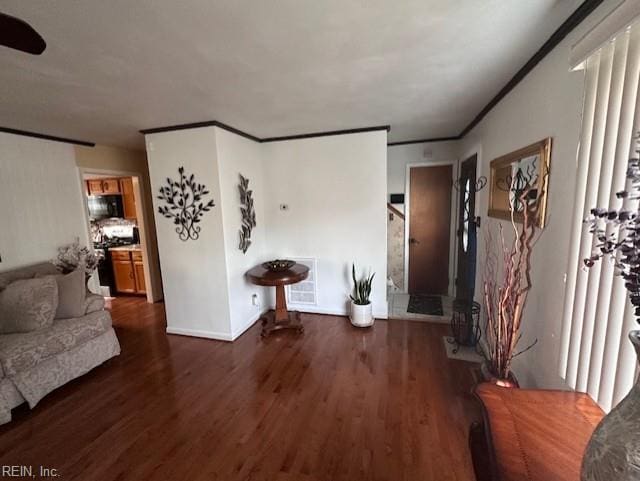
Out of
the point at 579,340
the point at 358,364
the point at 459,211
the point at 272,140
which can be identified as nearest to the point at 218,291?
the point at 358,364

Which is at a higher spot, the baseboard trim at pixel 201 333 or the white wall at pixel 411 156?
the white wall at pixel 411 156

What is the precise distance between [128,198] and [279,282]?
11.6 ft

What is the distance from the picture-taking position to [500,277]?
7.74 ft

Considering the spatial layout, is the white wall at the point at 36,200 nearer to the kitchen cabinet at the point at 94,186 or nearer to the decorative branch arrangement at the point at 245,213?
the kitchen cabinet at the point at 94,186

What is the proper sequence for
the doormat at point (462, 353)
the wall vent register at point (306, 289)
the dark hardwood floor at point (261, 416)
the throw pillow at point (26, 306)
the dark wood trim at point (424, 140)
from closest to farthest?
the dark hardwood floor at point (261, 416), the throw pillow at point (26, 306), the doormat at point (462, 353), the wall vent register at point (306, 289), the dark wood trim at point (424, 140)

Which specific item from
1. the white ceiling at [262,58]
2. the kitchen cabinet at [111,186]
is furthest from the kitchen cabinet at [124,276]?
the white ceiling at [262,58]

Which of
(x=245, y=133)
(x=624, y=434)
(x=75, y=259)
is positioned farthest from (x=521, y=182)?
(x=75, y=259)

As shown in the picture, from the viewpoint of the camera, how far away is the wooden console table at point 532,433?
82cm

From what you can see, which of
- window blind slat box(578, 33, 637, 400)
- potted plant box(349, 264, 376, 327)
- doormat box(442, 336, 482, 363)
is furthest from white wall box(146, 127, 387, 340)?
window blind slat box(578, 33, 637, 400)

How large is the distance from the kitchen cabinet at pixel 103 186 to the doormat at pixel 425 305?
17.1ft

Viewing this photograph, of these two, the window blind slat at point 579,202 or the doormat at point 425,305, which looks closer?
the window blind slat at point 579,202

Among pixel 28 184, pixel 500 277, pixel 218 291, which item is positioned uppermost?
pixel 28 184

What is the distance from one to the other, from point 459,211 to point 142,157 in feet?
16.1

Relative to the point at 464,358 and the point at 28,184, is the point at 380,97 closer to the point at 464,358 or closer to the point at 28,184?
the point at 464,358
